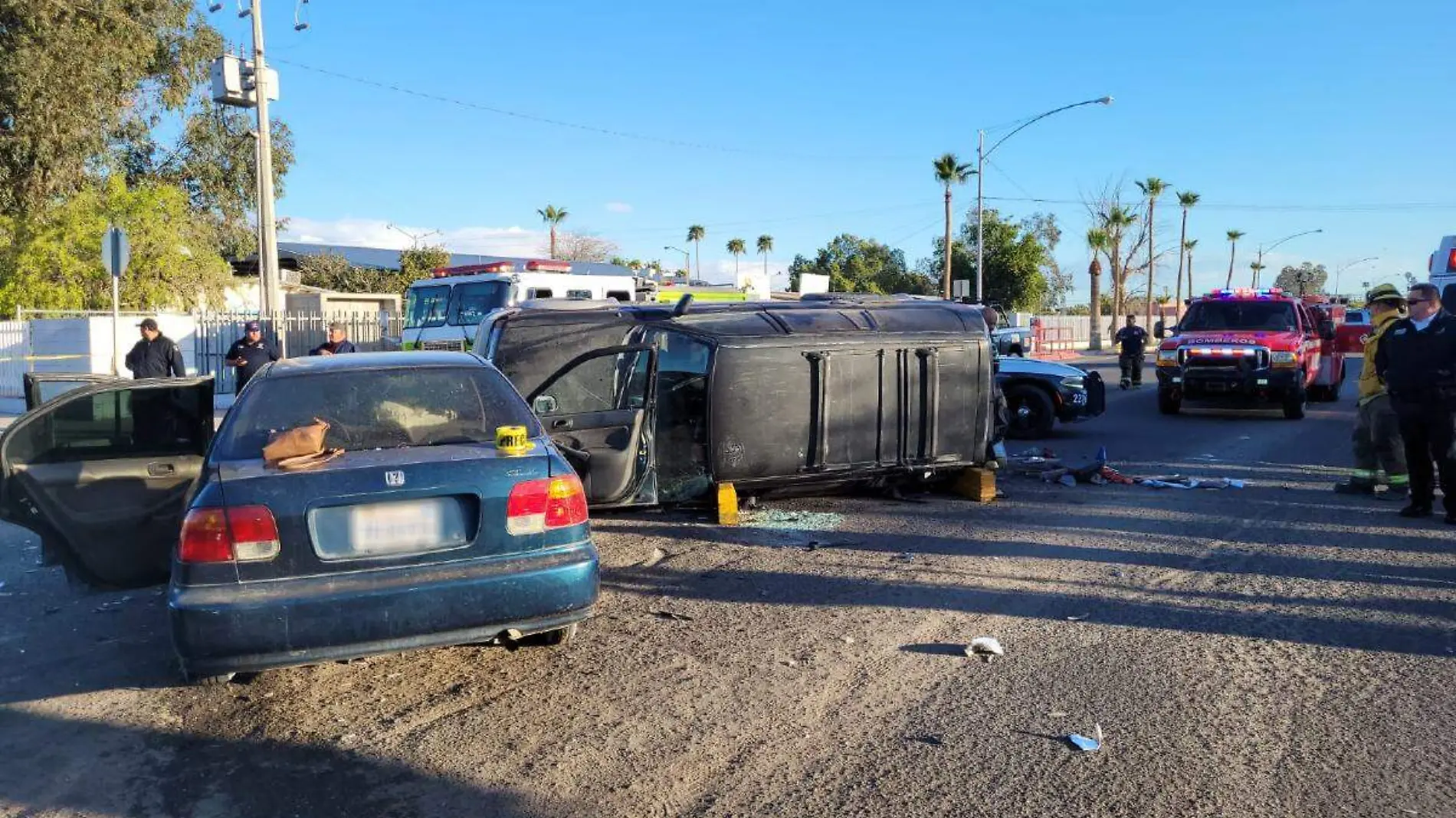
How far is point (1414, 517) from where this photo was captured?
26.2 ft

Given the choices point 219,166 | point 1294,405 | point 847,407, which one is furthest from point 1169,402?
point 219,166

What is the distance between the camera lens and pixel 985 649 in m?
4.97

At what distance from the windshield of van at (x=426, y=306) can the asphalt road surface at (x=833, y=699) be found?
11268mm

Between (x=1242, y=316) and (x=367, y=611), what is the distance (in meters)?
A: 15.9

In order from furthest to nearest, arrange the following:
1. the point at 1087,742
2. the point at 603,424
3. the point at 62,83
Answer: the point at 62,83 < the point at 603,424 < the point at 1087,742

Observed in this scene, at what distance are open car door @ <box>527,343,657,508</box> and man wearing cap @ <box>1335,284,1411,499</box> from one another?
6079mm

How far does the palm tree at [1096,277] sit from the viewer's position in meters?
45.8

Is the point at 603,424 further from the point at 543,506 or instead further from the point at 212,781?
the point at 212,781

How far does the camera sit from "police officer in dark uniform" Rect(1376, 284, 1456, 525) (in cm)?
751

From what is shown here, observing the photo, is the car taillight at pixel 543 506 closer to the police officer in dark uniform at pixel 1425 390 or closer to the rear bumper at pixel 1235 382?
the police officer in dark uniform at pixel 1425 390

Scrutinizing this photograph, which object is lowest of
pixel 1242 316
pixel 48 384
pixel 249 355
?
pixel 48 384

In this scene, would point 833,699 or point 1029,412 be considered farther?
point 1029,412

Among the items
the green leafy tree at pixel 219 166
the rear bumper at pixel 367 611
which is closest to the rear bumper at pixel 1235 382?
the rear bumper at pixel 367 611

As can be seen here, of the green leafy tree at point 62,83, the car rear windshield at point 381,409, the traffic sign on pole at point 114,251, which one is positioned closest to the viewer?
the car rear windshield at point 381,409
